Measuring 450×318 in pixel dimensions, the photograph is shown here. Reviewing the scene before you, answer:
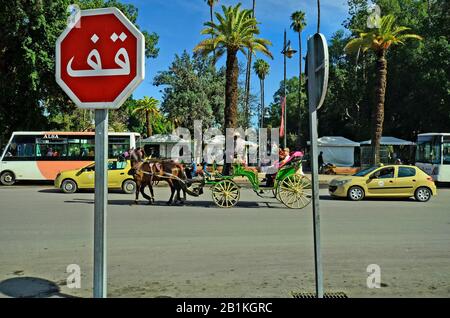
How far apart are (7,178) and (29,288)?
1827 cm

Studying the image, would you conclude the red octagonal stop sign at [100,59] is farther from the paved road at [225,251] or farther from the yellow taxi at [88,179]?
the yellow taxi at [88,179]

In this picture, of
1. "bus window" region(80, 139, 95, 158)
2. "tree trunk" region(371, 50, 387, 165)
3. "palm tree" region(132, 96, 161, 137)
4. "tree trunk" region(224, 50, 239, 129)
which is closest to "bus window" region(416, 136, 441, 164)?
"tree trunk" region(371, 50, 387, 165)

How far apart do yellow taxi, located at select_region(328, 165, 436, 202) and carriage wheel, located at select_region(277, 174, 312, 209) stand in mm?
3107

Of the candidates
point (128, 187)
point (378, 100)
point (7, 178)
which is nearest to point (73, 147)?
point (7, 178)

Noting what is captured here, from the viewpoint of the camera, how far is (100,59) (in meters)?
2.94

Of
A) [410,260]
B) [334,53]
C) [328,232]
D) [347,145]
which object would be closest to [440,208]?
[328,232]

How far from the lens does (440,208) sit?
43.2ft

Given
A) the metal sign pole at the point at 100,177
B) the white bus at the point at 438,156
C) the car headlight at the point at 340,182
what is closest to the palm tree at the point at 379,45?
the white bus at the point at 438,156

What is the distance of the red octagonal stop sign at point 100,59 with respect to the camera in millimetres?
→ 2891

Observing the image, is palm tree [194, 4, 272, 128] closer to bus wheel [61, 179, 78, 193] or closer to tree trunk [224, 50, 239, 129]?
tree trunk [224, 50, 239, 129]

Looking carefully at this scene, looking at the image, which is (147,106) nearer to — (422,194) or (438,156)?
(438,156)

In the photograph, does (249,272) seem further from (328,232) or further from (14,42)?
(14,42)

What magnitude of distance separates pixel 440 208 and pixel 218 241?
887 centimetres
